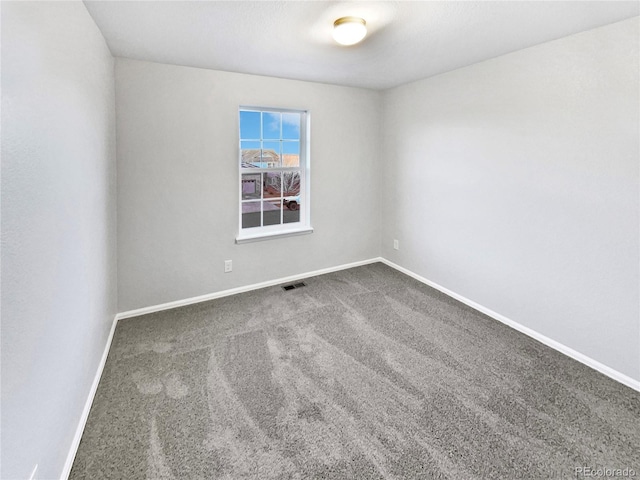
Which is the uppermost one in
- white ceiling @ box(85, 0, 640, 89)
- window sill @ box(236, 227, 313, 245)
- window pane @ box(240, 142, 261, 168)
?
white ceiling @ box(85, 0, 640, 89)

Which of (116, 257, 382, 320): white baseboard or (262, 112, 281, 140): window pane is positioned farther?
(262, 112, 281, 140): window pane

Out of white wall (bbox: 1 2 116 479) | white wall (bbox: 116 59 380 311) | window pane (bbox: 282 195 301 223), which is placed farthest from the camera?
window pane (bbox: 282 195 301 223)

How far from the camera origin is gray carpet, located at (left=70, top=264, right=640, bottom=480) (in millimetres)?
1604

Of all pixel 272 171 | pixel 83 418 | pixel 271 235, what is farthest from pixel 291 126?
pixel 83 418

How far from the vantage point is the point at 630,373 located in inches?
85.7

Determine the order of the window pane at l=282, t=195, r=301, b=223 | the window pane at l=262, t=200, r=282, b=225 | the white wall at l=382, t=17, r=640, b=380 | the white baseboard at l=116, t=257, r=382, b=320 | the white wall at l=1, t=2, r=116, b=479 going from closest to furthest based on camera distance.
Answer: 1. the white wall at l=1, t=2, r=116, b=479
2. the white wall at l=382, t=17, r=640, b=380
3. the white baseboard at l=116, t=257, r=382, b=320
4. the window pane at l=262, t=200, r=282, b=225
5. the window pane at l=282, t=195, r=301, b=223

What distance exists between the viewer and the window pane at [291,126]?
3760 millimetres

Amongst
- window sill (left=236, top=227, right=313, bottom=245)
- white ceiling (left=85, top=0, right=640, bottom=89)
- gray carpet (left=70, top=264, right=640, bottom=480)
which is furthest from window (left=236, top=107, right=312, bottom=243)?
gray carpet (left=70, top=264, right=640, bottom=480)

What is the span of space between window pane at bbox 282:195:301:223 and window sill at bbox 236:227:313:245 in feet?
0.65

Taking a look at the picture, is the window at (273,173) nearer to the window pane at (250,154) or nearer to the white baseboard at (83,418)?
the window pane at (250,154)

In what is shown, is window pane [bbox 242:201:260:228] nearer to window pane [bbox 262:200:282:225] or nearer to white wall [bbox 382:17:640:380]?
window pane [bbox 262:200:282:225]

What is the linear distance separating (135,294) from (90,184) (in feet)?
4.65

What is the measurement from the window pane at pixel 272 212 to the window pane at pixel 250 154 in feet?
1.54

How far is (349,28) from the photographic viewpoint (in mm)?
2002
